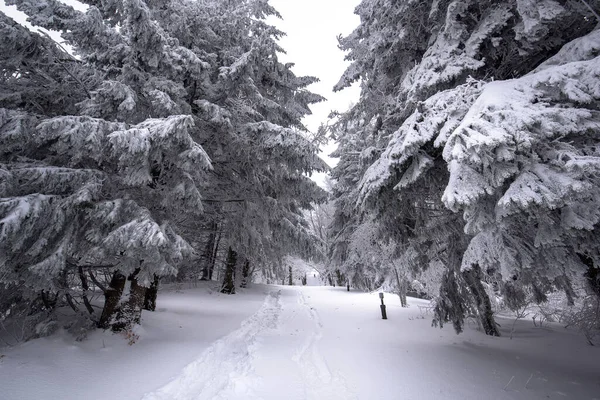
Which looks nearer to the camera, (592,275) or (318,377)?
(592,275)

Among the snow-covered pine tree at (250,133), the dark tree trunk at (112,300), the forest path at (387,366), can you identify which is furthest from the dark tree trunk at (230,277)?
the dark tree trunk at (112,300)

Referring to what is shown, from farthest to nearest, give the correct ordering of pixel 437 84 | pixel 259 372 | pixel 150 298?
pixel 150 298, pixel 437 84, pixel 259 372

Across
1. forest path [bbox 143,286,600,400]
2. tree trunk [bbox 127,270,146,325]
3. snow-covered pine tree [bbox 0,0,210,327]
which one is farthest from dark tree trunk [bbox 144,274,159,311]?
forest path [bbox 143,286,600,400]

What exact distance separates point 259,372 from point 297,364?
0.83 meters

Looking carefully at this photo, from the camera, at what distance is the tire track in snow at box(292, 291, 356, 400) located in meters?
3.85

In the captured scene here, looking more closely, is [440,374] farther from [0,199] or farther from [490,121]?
[0,199]

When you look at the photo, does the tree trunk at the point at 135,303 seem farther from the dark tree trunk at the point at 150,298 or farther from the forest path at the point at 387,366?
the dark tree trunk at the point at 150,298

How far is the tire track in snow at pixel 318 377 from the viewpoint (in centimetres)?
385

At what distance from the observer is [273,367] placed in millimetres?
4711

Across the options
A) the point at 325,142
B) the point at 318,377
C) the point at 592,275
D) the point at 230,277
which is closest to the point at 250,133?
the point at 325,142

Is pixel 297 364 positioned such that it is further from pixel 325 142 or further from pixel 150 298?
pixel 150 298

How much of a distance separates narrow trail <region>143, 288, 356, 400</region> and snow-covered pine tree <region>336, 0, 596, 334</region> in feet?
9.36

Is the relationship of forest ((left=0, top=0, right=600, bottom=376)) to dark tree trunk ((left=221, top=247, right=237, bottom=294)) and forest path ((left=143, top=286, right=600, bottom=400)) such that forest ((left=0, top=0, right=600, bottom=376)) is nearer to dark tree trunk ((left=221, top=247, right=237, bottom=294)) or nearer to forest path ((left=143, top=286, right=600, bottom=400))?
forest path ((left=143, top=286, right=600, bottom=400))

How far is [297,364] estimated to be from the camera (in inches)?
196
